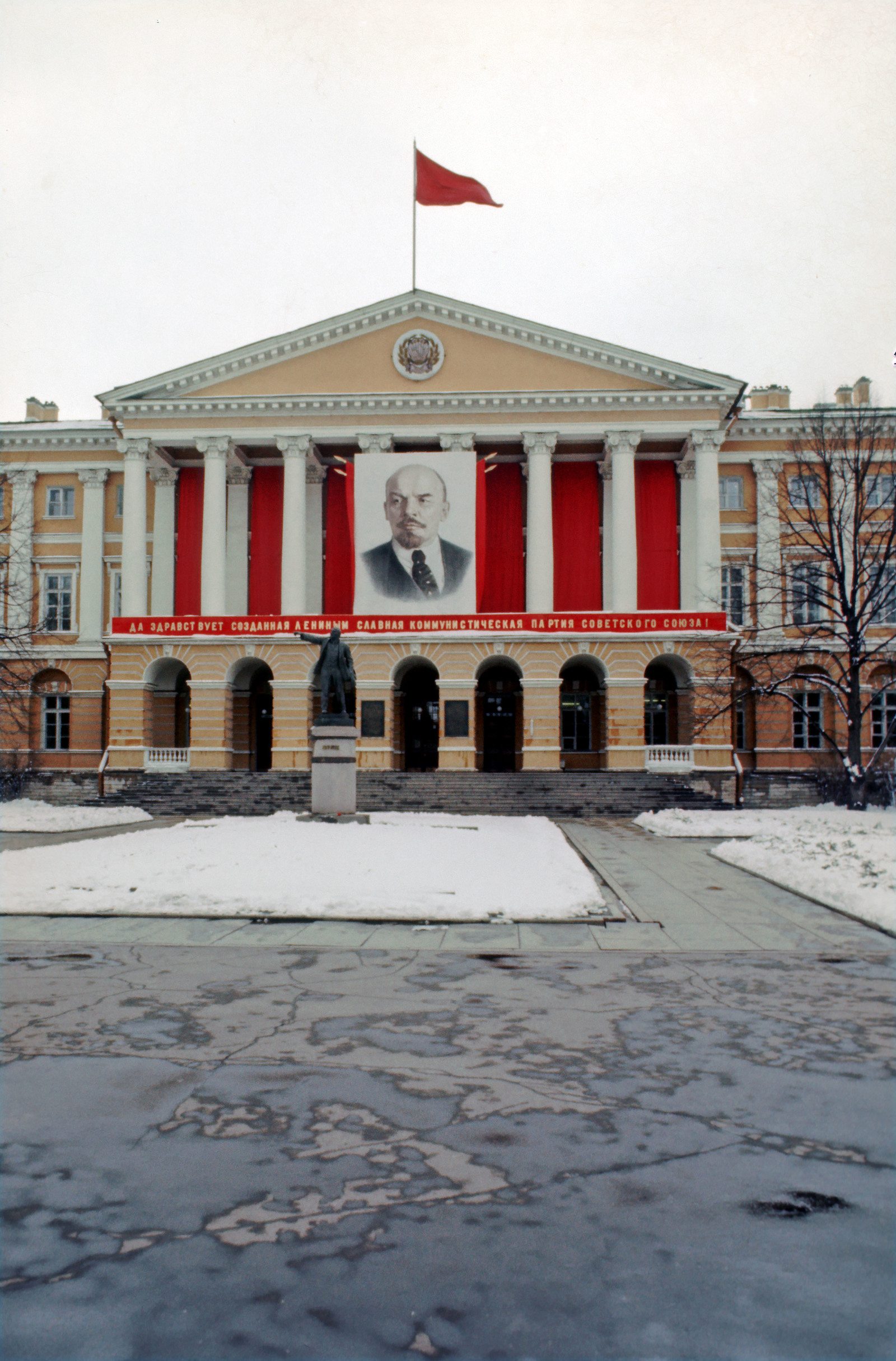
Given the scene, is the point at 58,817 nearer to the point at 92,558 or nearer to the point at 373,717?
the point at 373,717

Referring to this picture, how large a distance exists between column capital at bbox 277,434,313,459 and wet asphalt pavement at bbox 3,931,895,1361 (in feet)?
120

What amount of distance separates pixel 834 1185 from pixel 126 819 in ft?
85.2

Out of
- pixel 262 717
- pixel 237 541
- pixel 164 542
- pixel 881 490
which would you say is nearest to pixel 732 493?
pixel 881 490

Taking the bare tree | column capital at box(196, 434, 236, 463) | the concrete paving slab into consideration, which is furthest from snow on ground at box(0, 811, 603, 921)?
column capital at box(196, 434, 236, 463)

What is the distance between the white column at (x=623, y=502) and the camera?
4047 centimetres

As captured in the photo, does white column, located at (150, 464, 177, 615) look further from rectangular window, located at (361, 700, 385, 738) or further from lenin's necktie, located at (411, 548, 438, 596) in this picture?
lenin's necktie, located at (411, 548, 438, 596)

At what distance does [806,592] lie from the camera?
1451 inches

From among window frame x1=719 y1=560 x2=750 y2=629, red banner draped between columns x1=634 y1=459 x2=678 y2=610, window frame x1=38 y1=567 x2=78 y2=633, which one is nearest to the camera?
red banner draped between columns x1=634 y1=459 x2=678 y2=610

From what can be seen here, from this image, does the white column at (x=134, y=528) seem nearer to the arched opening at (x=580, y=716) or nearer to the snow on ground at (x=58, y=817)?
the snow on ground at (x=58, y=817)

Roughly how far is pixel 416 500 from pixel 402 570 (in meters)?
2.92

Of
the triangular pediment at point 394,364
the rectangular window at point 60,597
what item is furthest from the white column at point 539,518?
the rectangular window at point 60,597

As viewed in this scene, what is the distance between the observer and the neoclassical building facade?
39.1 metres

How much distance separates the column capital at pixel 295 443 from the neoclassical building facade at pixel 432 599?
0.52ft

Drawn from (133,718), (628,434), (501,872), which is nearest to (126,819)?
(133,718)
